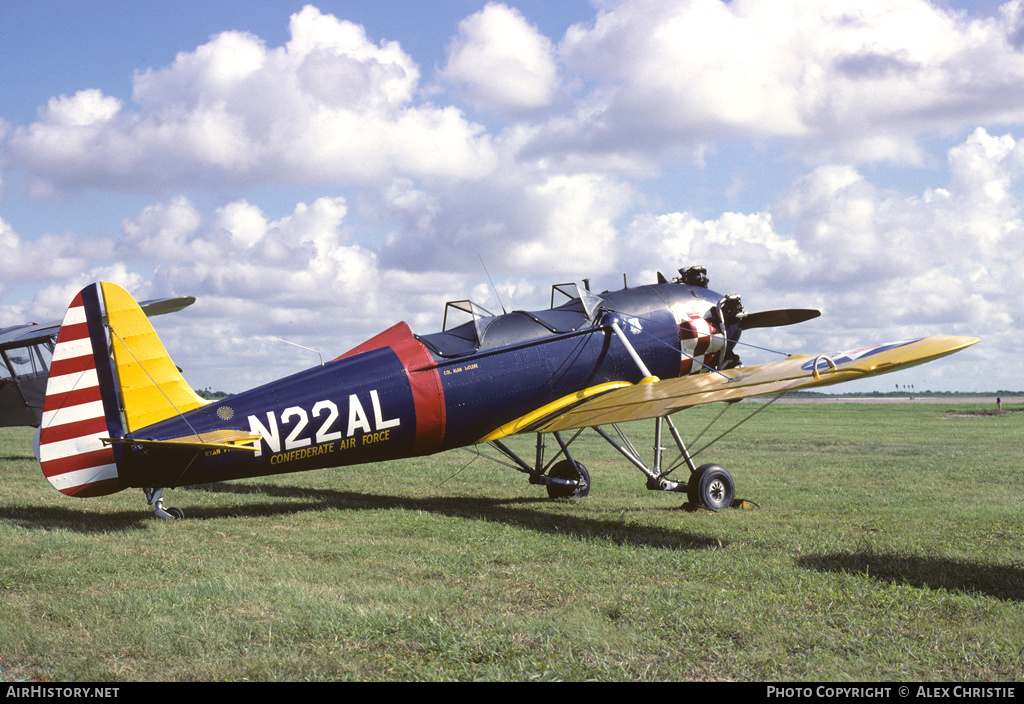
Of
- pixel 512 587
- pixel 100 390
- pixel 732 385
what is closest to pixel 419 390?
pixel 100 390

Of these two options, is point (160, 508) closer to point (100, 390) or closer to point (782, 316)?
point (100, 390)

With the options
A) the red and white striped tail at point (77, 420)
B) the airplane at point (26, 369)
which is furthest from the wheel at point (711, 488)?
the airplane at point (26, 369)

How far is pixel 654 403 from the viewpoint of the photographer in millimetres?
8633

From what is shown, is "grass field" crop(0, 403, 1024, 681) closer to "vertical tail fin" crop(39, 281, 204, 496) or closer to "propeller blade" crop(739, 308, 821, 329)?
"vertical tail fin" crop(39, 281, 204, 496)

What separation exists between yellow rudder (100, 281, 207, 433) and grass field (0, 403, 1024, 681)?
1.18 metres

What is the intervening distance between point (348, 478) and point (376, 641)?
29.3ft

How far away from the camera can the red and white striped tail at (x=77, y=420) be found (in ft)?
24.7

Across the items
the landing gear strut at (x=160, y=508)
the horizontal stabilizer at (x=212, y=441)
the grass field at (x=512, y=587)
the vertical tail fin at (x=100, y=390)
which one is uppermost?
the vertical tail fin at (x=100, y=390)

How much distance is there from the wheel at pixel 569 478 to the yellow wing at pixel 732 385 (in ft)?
4.62

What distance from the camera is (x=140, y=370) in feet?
26.1

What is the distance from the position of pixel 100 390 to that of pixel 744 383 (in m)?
6.63

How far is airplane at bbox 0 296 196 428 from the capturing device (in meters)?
15.6

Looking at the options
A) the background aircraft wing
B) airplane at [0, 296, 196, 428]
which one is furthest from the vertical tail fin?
airplane at [0, 296, 196, 428]

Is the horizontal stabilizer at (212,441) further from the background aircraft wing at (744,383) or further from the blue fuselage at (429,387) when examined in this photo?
the background aircraft wing at (744,383)
